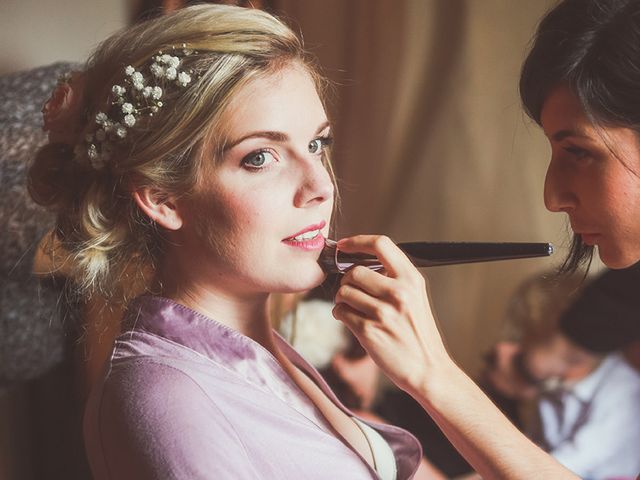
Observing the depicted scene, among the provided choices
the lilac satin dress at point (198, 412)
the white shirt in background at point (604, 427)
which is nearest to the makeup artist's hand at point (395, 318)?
the lilac satin dress at point (198, 412)

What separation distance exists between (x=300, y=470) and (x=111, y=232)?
0.39 metres

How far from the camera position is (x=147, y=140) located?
901 millimetres

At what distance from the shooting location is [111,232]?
99 cm

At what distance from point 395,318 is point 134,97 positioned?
401mm

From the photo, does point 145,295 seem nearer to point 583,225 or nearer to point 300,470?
point 300,470

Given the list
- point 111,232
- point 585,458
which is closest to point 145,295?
point 111,232

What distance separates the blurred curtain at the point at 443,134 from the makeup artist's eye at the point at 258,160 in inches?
44.8

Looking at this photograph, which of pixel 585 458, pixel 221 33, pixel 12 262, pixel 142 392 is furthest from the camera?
pixel 585 458

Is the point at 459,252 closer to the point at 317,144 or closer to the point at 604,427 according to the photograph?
the point at 317,144

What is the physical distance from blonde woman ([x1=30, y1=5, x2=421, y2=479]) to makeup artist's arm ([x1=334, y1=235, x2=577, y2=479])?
0.09m

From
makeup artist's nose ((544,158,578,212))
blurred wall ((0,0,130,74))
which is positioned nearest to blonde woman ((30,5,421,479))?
makeup artist's nose ((544,158,578,212))

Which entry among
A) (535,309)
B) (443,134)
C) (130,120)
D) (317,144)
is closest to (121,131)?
(130,120)

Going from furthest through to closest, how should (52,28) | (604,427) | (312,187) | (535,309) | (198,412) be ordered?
1. (535,309)
2. (604,427)
3. (52,28)
4. (312,187)
5. (198,412)

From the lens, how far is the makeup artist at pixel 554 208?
846 mm
